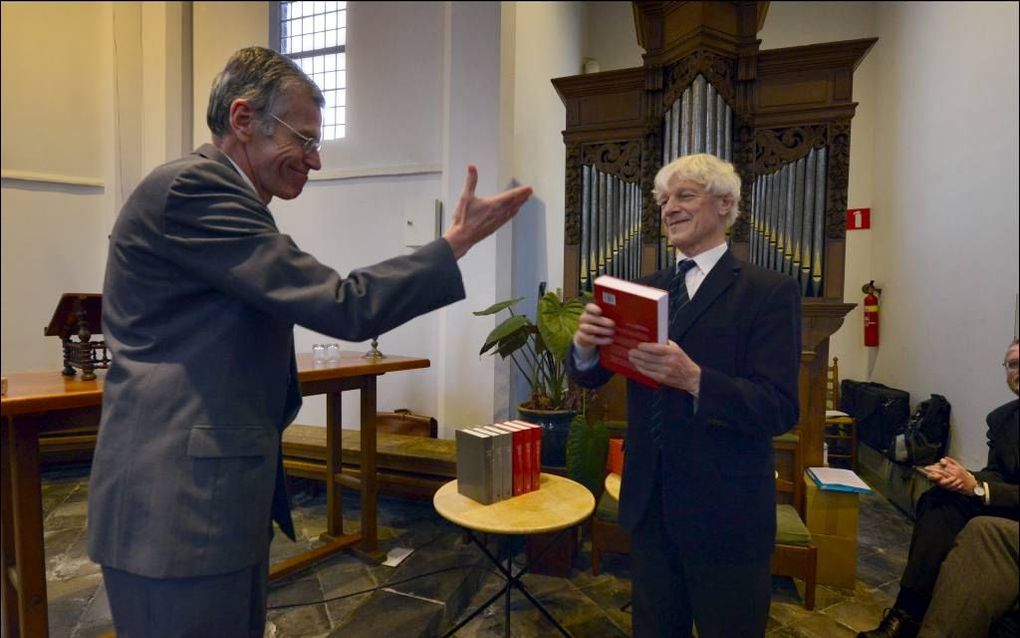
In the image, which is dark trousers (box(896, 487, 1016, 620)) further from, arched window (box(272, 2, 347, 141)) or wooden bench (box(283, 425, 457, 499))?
arched window (box(272, 2, 347, 141))

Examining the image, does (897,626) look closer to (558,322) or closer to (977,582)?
(977,582)

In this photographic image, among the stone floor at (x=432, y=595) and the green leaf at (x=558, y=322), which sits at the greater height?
the green leaf at (x=558, y=322)

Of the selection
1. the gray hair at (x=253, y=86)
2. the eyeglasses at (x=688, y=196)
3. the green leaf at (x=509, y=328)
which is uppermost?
the gray hair at (x=253, y=86)

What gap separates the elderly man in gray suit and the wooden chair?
44.8 inches

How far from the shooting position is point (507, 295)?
10.9ft

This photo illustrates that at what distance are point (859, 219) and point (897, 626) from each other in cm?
103

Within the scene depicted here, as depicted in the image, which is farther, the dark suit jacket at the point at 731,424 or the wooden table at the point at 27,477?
the wooden table at the point at 27,477

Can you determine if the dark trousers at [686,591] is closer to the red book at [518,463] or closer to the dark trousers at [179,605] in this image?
the red book at [518,463]

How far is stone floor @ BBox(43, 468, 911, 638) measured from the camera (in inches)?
66.4

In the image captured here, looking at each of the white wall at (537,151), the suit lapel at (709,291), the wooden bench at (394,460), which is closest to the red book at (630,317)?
the suit lapel at (709,291)

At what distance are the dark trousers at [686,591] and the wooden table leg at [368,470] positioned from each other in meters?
1.68

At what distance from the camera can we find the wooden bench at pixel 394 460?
9.89 ft

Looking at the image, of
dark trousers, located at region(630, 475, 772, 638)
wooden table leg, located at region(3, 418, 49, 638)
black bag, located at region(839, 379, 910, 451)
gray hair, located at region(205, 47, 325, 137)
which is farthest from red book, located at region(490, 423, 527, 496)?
wooden table leg, located at region(3, 418, 49, 638)

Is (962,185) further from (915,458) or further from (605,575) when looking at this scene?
(605,575)
